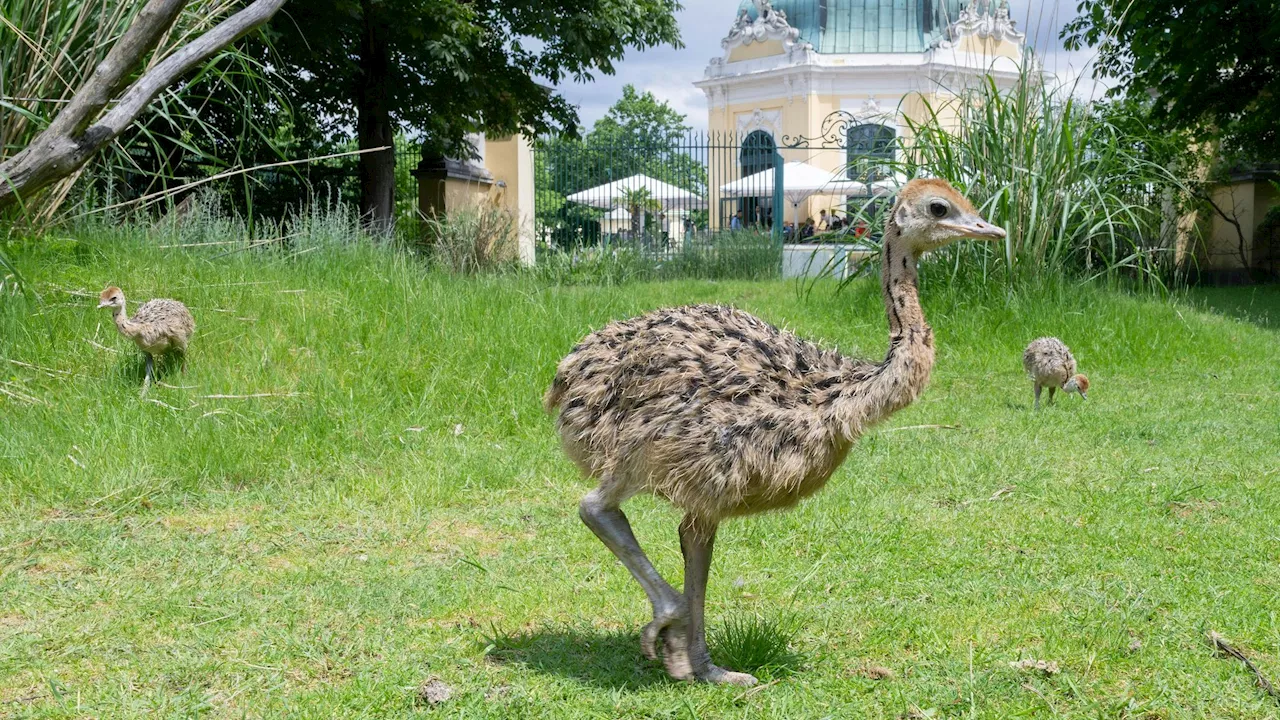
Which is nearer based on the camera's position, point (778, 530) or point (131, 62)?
point (131, 62)

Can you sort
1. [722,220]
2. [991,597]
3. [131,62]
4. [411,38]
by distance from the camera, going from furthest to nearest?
[722,220] → [411,38] → [991,597] → [131,62]

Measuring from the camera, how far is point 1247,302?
15.9 meters

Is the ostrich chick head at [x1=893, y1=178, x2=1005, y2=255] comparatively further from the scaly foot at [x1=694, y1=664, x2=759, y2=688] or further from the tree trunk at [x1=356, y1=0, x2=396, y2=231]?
the tree trunk at [x1=356, y1=0, x2=396, y2=231]

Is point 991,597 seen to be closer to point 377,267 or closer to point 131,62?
point 131,62

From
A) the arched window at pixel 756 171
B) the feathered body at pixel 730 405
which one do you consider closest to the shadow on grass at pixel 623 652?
the feathered body at pixel 730 405

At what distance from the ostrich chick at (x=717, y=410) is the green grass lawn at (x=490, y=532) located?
532 millimetres

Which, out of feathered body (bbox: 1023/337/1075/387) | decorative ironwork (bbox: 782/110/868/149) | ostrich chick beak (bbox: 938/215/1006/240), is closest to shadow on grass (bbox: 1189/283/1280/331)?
decorative ironwork (bbox: 782/110/868/149)

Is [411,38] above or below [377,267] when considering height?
above

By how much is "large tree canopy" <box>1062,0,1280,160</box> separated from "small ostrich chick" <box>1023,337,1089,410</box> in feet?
32.5

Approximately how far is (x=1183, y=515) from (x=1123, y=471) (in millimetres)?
837

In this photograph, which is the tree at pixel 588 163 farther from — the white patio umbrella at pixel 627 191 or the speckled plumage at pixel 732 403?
the speckled plumage at pixel 732 403

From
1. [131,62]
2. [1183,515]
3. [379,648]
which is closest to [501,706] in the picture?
[379,648]

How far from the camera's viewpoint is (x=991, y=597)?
441cm

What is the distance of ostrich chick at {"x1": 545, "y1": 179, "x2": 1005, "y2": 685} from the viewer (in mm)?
3363
